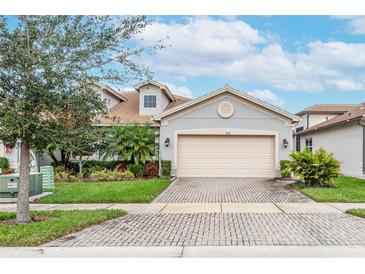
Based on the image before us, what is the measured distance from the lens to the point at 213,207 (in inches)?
438

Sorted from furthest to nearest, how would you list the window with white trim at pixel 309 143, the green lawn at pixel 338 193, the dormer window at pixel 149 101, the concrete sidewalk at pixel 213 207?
the window with white trim at pixel 309 143 < the dormer window at pixel 149 101 < the green lawn at pixel 338 193 < the concrete sidewalk at pixel 213 207

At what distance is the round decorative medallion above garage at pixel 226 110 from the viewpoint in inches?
789

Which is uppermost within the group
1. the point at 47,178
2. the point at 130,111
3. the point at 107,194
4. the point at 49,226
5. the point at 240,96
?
the point at 240,96

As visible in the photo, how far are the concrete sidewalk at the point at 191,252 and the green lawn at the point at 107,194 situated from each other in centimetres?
555

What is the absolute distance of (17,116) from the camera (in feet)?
25.6

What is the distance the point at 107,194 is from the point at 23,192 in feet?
15.1

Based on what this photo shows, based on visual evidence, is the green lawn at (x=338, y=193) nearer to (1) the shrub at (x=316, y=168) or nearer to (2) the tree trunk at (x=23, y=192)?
(1) the shrub at (x=316, y=168)

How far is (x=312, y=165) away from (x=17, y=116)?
35.3 ft

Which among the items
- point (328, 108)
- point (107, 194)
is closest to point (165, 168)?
point (107, 194)

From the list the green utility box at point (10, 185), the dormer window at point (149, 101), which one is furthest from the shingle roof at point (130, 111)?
the green utility box at point (10, 185)

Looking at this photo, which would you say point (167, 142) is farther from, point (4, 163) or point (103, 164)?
point (4, 163)

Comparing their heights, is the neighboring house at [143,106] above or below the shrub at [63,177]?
above

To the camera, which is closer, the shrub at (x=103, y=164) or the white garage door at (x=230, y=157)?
the white garage door at (x=230, y=157)
